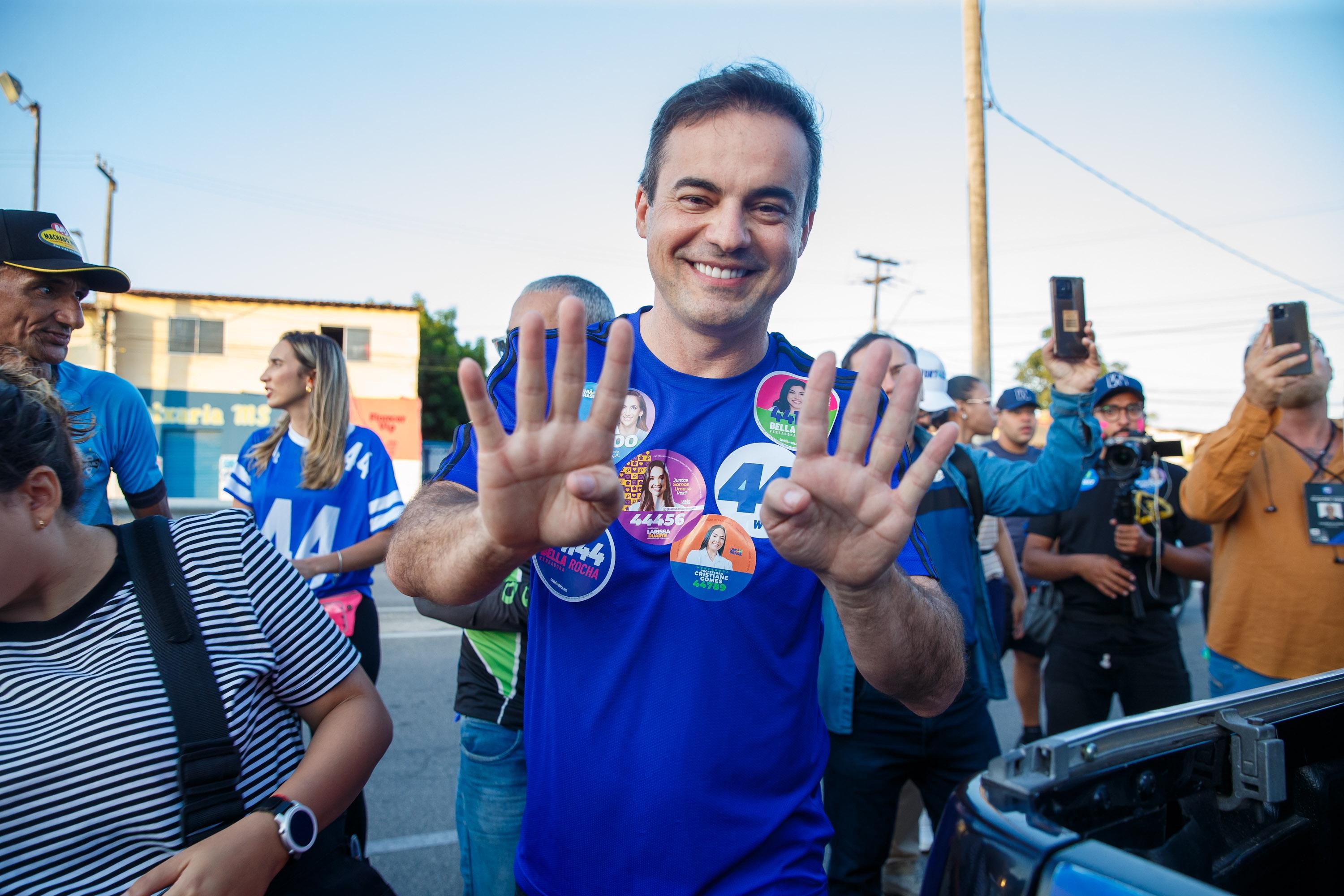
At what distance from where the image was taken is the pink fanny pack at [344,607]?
357cm

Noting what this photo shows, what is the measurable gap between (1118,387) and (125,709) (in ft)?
15.5

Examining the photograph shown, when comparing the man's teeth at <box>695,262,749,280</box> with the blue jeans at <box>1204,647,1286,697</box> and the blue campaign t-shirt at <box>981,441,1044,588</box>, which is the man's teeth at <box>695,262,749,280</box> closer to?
the blue jeans at <box>1204,647,1286,697</box>

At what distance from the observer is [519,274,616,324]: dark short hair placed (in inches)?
121

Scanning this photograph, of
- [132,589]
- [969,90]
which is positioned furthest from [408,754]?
[969,90]

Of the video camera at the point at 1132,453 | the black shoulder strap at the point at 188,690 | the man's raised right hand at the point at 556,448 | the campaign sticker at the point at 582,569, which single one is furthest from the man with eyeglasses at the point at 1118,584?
the black shoulder strap at the point at 188,690

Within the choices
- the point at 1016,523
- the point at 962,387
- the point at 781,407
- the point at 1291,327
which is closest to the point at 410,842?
the point at 781,407

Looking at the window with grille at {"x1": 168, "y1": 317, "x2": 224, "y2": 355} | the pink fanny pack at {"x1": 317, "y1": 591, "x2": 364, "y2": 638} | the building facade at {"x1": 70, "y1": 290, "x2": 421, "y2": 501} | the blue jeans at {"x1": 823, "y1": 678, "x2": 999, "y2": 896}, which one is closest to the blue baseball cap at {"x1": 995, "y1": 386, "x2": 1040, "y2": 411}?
the blue jeans at {"x1": 823, "y1": 678, "x2": 999, "y2": 896}

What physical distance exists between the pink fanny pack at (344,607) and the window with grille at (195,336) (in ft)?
88.5

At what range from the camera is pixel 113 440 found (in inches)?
115

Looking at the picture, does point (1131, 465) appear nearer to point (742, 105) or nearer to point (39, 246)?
point (742, 105)

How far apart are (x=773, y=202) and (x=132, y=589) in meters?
1.52

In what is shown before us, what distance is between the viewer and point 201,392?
2642cm

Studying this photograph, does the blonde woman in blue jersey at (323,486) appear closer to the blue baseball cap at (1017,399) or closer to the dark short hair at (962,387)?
the dark short hair at (962,387)

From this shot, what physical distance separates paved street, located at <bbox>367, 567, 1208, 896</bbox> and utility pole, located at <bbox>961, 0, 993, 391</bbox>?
419 cm
